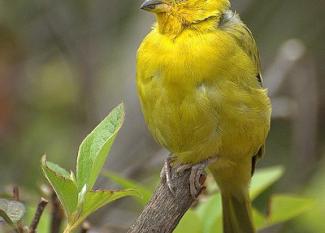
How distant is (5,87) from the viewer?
17.0 ft

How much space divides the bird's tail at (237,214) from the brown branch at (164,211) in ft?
2.51

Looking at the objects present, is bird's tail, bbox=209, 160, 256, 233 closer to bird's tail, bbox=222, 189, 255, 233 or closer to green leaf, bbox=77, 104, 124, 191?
bird's tail, bbox=222, 189, 255, 233

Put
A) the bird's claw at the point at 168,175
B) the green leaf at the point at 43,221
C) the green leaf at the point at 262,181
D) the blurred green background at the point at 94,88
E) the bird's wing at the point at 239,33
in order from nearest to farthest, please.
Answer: the bird's claw at the point at 168,175 → the green leaf at the point at 43,221 → the green leaf at the point at 262,181 → the bird's wing at the point at 239,33 → the blurred green background at the point at 94,88

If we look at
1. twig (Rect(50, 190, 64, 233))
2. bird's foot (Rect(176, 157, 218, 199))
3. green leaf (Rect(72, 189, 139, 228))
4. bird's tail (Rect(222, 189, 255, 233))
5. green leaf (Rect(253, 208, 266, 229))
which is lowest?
bird's tail (Rect(222, 189, 255, 233))

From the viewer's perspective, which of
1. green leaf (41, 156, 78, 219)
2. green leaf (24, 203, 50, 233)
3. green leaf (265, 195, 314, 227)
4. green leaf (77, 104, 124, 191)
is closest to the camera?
green leaf (41, 156, 78, 219)

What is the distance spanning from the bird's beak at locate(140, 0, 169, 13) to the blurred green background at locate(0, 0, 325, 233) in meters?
1.30

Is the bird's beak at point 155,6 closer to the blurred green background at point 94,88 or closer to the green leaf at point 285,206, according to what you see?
the green leaf at point 285,206

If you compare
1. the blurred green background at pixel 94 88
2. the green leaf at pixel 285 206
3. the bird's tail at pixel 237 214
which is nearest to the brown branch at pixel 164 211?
the green leaf at pixel 285 206

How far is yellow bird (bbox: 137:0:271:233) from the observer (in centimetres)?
319

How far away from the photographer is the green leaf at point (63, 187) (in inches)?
83.6

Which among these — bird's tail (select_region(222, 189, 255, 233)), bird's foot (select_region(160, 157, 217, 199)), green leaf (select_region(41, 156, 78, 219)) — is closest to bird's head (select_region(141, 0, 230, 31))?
bird's foot (select_region(160, 157, 217, 199))

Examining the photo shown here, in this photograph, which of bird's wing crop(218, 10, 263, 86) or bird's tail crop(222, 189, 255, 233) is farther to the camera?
bird's tail crop(222, 189, 255, 233)

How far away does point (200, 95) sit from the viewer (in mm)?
3164

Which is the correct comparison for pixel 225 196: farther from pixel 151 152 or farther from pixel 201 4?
pixel 151 152
